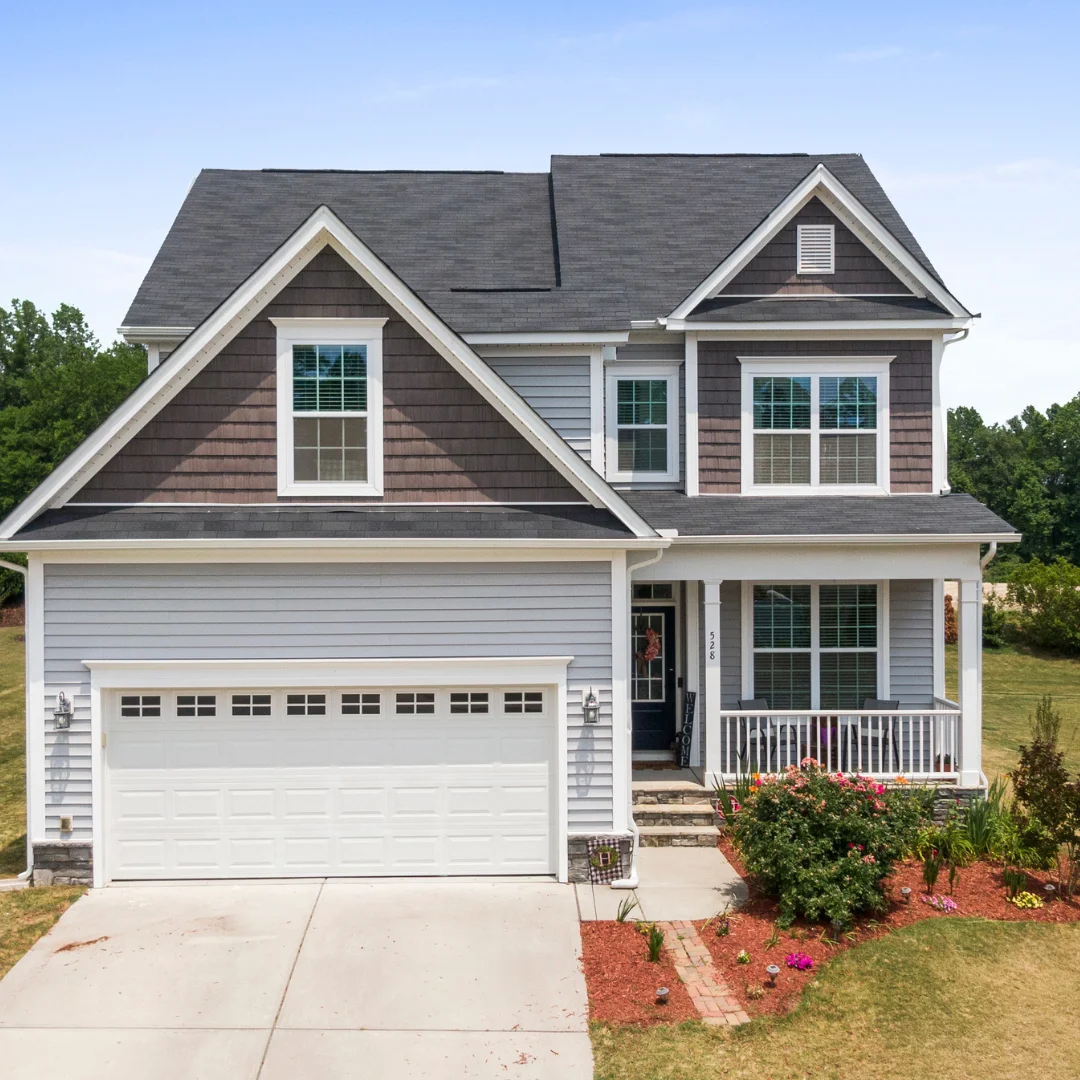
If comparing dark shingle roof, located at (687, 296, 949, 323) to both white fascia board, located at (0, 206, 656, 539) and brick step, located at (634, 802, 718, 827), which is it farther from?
brick step, located at (634, 802, 718, 827)

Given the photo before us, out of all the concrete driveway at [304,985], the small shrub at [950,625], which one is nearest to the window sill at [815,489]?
the concrete driveway at [304,985]

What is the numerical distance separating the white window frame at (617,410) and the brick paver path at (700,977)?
6.35 m

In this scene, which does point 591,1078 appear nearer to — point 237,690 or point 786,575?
point 237,690

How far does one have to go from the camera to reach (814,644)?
13.8m

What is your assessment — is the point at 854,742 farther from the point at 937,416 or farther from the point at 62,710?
the point at 62,710

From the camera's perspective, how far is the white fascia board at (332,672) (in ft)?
34.1

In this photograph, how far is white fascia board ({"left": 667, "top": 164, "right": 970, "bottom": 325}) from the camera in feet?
43.7

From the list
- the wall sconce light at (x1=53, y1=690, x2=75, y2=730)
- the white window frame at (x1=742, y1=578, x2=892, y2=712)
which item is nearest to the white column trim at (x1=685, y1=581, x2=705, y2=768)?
the white window frame at (x1=742, y1=578, x2=892, y2=712)

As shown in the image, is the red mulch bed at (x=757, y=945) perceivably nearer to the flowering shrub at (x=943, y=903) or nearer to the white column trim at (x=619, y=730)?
the flowering shrub at (x=943, y=903)

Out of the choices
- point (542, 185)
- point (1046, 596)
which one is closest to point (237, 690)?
point (542, 185)

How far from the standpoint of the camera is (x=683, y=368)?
13930mm

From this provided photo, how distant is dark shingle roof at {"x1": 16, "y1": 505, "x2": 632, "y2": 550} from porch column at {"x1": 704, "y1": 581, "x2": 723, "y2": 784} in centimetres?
240

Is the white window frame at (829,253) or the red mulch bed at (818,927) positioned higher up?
the white window frame at (829,253)

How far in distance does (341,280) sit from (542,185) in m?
7.65
